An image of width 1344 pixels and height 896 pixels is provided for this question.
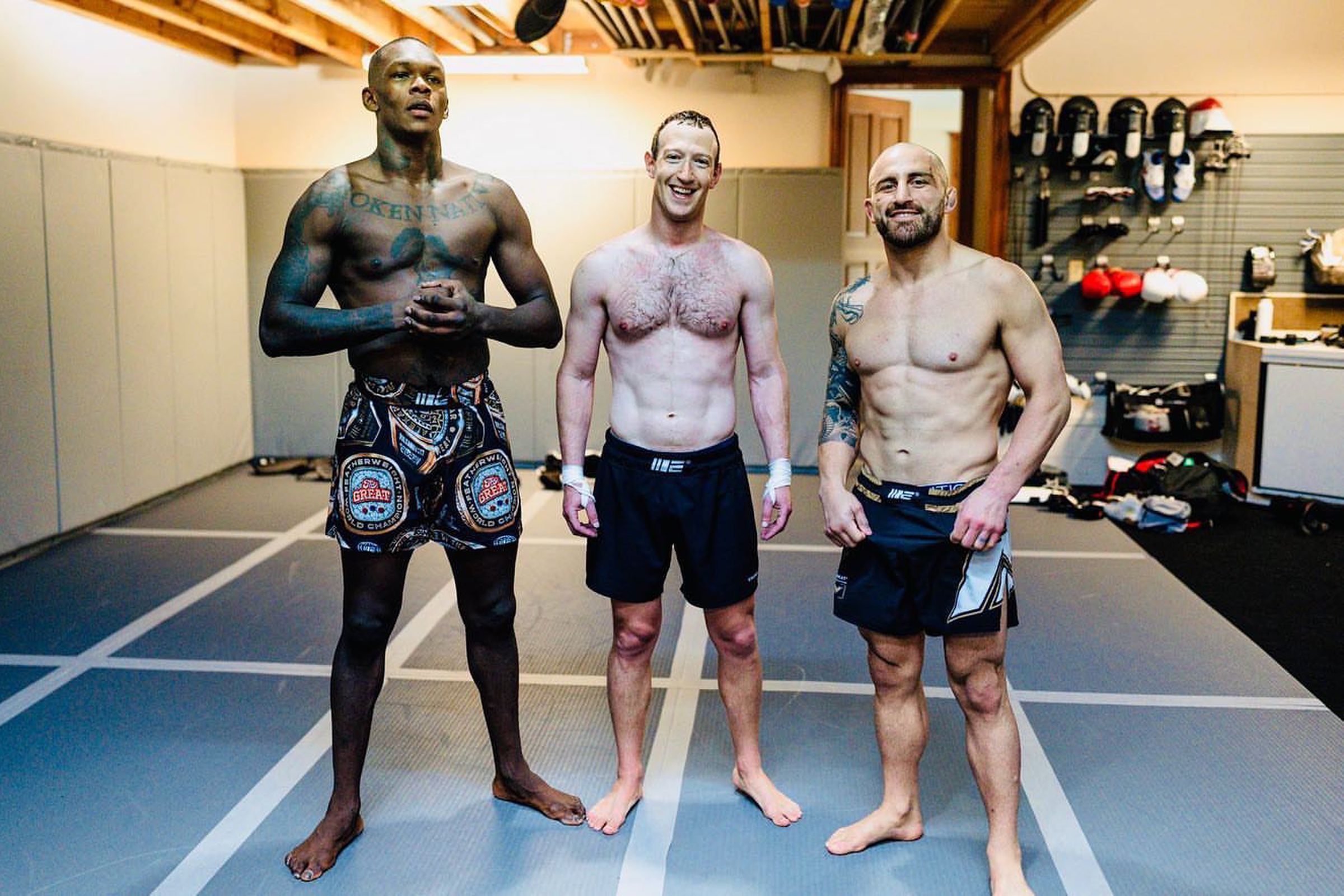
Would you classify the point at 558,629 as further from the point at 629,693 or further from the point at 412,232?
the point at 412,232

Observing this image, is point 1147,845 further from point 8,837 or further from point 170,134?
point 170,134

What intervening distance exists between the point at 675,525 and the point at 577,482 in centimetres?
29

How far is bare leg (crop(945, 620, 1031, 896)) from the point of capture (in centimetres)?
289

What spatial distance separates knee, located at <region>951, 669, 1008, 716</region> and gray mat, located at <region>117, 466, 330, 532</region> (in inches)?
182

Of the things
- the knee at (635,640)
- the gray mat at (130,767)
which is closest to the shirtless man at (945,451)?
the knee at (635,640)

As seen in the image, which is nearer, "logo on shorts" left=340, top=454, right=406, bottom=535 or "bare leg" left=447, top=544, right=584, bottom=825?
"logo on shorts" left=340, top=454, right=406, bottom=535

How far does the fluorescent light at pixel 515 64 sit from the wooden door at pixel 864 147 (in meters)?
2.47

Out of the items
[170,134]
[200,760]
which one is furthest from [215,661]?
[170,134]

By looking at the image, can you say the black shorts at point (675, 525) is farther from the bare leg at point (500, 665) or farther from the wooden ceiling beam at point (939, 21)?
the wooden ceiling beam at point (939, 21)

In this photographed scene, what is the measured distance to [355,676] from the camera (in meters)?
3.10

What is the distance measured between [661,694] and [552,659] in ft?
1.80

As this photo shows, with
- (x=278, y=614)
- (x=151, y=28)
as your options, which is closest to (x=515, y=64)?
(x=151, y=28)

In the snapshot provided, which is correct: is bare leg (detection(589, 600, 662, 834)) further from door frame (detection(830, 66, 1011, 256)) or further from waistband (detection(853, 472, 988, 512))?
door frame (detection(830, 66, 1011, 256))

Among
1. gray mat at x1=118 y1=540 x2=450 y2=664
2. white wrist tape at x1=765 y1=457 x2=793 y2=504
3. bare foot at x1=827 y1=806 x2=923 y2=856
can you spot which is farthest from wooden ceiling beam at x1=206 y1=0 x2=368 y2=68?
bare foot at x1=827 y1=806 x2=923 y2=856
